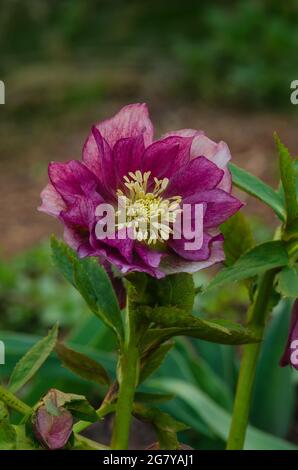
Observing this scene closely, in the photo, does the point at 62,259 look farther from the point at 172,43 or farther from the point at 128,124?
the point at 172,43

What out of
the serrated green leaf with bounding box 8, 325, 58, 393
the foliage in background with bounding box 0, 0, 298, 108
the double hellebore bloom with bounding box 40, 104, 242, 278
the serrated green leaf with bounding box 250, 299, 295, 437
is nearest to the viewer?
the double hellebore bloom with bounding box 40, 104, 242, 278

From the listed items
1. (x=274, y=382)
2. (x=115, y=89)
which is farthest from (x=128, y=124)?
(x=115, y=89)

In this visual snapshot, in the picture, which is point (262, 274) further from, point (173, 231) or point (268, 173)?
point (268, 173)

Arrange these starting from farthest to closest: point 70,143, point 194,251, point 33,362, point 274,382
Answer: point 70,143 → point 274,382 → point 33,362 → point 194,251

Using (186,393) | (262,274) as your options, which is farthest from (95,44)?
(262,274)

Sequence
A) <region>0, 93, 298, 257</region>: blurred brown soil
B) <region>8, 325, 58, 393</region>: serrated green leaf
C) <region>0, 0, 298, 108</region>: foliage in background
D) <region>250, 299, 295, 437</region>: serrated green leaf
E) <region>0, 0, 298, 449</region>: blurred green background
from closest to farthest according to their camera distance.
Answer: <region>8, 325, 58, 393</region>: serrated green leaf < <region>250, 299, 295, 437</region>: serrated green leaf < <region>0, 0, 298, 449</region>: blurred green background < <region>0, 93, 298, 257</region>: blurred brown soil < <region>0, 0, 298, 108</region>: foliage in background

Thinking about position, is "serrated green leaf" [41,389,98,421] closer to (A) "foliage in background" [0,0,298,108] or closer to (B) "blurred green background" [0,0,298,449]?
(B) "blurred green background" [0,0,298,449]

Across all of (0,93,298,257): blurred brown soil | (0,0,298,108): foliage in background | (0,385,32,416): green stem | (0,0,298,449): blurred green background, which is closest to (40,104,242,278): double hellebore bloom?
(0,385,32,416): green stem

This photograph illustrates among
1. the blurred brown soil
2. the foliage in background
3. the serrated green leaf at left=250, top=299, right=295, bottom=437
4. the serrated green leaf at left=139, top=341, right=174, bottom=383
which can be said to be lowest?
the serrated green leaf at left=250, top=299, right=295, bottom=437
